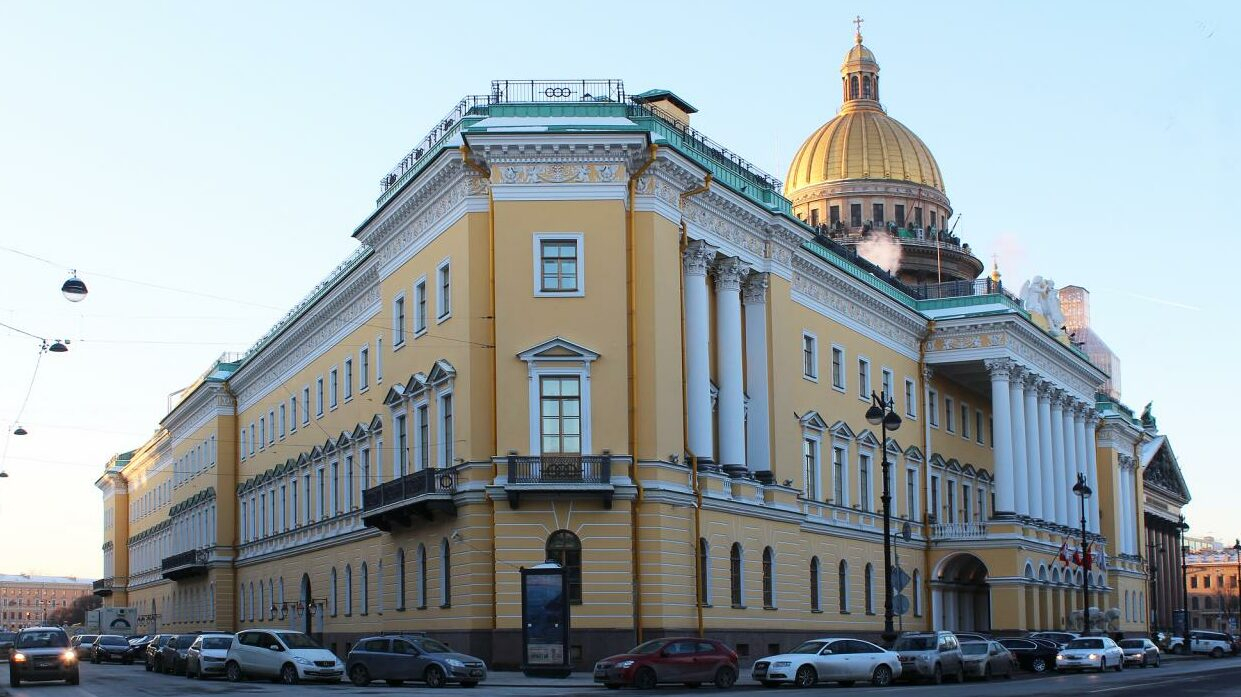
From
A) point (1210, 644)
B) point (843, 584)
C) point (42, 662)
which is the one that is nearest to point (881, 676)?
point (843, 584)

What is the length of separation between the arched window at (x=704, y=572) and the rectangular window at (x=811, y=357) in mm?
12162

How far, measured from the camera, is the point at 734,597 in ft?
158

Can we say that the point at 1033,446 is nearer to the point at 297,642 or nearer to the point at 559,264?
the point at 559,264

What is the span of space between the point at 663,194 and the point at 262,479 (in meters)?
34.1

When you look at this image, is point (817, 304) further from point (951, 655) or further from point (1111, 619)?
point (1111, 619)

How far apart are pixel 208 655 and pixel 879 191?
58.5 metres

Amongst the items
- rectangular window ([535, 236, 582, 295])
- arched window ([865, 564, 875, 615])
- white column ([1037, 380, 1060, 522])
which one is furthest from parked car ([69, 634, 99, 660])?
white column ([1037, 380, 1060, 522])

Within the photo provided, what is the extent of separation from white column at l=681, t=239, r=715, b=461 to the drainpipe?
2.64 m

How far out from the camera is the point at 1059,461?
255 feet

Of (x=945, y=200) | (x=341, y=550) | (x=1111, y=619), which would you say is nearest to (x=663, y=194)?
(x=341, y=550)

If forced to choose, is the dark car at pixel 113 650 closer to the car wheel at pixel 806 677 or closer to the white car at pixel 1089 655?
the car wheel at pixel 806 677

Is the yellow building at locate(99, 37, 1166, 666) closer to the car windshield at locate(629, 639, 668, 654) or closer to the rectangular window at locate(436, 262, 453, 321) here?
the rectangular window at locate(436, 262, 453, 321)

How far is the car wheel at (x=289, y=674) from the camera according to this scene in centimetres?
4025

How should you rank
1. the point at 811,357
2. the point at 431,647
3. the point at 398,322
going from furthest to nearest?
the point at 811,357, the point at 398,322, the point at 431,647
